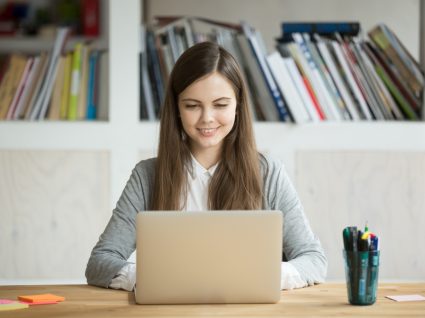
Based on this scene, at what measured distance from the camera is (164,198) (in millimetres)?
2365

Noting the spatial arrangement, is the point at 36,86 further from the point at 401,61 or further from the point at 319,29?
the point at 401,61

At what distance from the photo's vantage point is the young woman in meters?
2.32

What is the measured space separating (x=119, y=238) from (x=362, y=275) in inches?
29.2

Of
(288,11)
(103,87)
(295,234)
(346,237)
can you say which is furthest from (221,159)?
(288,11)

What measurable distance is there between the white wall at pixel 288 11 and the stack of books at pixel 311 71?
680mm

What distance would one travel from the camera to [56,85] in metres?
3.32

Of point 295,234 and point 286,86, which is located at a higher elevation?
point 286,86

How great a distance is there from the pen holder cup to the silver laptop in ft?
0.55

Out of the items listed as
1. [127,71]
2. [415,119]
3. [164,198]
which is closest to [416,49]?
[415,119]

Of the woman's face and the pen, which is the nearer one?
the pen

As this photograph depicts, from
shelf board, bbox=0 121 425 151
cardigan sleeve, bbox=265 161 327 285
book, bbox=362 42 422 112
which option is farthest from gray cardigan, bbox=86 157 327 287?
book, bbox=362 42 422 112

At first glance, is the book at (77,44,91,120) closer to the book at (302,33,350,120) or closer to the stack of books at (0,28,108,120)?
the stack of books at (0,28,108,120)

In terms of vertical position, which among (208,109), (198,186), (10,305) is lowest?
(10,305)

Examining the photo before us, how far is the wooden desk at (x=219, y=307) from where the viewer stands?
168cm
